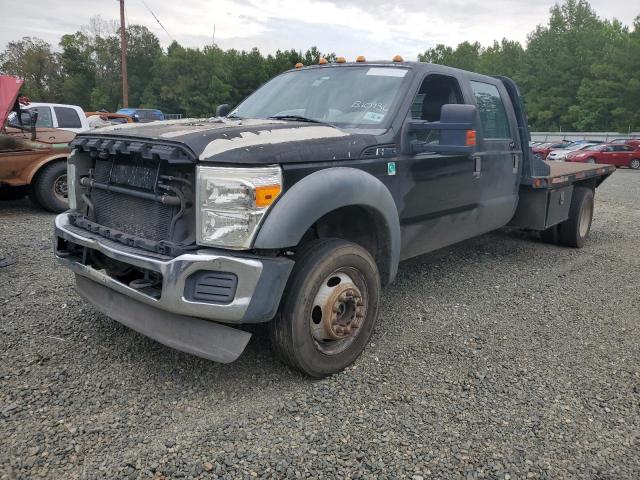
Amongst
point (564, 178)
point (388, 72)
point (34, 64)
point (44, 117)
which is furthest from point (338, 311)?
point (34, 64)

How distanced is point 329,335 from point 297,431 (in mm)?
656

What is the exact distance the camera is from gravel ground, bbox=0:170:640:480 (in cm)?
257

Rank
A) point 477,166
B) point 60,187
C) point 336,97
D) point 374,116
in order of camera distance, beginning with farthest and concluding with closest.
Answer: point 60,187
point 477,166
point 336,97
point 374,116

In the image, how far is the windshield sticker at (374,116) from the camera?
3904mm

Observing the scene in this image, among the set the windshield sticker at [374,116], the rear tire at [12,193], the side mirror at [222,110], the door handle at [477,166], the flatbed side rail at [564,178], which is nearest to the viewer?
the windshield sticker at [374,116]

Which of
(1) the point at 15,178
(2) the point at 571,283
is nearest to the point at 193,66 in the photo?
(1) the point at 15,178

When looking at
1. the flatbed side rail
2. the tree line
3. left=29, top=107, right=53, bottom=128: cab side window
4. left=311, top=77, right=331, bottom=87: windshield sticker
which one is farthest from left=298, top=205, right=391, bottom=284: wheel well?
the tree line

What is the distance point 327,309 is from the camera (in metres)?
3.23

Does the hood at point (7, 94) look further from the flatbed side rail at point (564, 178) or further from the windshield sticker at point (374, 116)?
the flatbed side rail at point (564, 178)

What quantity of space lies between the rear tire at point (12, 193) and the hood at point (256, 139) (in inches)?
Answer: 244

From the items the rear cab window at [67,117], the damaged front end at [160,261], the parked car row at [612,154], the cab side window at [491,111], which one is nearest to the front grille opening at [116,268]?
the damaged front end at [160,261]

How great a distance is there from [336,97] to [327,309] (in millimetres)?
1800

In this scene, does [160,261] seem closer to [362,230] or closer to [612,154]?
[362,230]

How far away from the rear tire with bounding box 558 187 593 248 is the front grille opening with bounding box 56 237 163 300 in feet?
17.9
